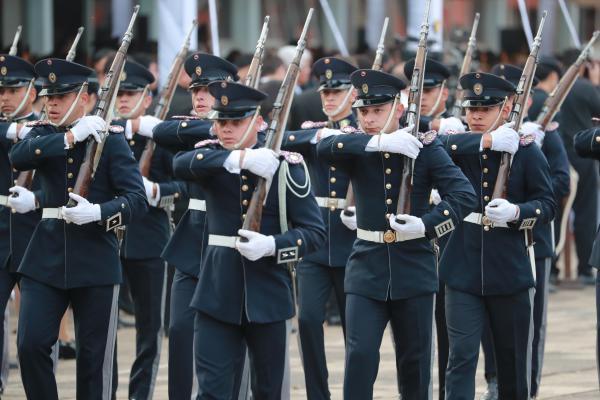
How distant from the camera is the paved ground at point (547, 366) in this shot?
964 centimetres

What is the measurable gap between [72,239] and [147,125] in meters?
1.73

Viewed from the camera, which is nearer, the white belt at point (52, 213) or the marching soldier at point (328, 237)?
the white belt at point (52, 213)

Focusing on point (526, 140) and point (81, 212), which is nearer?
point (81, 212)

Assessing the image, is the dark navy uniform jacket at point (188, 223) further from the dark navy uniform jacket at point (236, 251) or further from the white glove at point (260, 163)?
the white glove at point (260, 163)

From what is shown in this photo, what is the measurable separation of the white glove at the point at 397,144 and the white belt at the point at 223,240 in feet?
2.94

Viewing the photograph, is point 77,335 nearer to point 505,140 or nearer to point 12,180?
point 12,180

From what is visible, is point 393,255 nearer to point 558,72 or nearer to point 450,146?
point 450,146

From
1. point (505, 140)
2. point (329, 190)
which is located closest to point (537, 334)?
point (329, 190)

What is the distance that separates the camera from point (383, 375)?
10297 millimetres

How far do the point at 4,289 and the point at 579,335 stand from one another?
5.16 metres

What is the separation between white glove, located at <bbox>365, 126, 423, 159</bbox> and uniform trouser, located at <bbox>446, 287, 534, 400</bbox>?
1.02 meters

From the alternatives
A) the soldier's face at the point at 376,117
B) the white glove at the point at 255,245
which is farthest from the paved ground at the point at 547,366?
the white glove at the point at 255,245

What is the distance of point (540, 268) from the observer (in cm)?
945

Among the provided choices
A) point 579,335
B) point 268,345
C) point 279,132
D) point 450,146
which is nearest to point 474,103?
point 450,146
